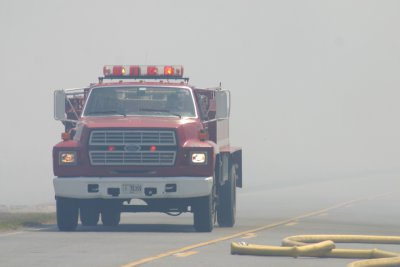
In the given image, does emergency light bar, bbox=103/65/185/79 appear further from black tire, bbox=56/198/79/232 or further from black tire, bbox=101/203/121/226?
black tire, bbox=56/198/79/232

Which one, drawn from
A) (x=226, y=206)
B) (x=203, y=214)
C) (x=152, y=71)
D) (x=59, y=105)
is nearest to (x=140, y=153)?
(x=203, y=214)


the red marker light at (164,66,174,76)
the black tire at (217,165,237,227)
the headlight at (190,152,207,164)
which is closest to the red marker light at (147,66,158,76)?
the red marker light at (164,66,174,76)

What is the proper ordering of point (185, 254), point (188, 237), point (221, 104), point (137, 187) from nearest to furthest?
point (185, 254) → point (188, 237) → point (137, 187) → point (221, 104)

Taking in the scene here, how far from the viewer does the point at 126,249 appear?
1942cm

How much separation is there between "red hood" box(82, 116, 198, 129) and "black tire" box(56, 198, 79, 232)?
1304 mm

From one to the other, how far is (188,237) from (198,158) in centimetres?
162

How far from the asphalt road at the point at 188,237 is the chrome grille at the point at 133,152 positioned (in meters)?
1.16

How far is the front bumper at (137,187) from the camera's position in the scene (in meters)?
23.3

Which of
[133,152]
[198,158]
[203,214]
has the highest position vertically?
[133,152]

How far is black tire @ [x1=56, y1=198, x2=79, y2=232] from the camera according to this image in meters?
23.9

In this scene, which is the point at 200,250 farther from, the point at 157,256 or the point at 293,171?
the point at 293,171

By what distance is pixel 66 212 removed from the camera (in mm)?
23953

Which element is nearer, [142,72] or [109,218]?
[142,72]

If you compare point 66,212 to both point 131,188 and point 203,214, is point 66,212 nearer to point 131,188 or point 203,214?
point 131,188
